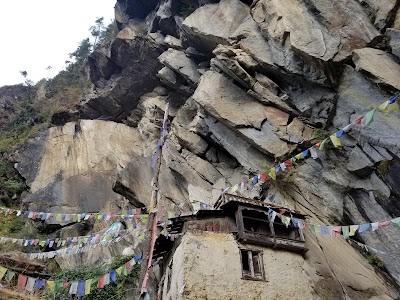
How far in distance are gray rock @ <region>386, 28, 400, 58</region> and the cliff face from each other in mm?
52

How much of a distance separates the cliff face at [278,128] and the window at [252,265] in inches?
103

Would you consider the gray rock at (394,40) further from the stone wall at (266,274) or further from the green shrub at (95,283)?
the green shrub at (95,283)

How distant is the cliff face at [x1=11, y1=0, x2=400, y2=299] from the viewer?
1473cm

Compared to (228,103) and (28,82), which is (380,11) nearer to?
(228,103)

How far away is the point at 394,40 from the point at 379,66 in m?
1.45

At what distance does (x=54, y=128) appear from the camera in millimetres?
30000

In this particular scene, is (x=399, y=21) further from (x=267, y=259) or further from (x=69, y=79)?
(x=69, y=79)

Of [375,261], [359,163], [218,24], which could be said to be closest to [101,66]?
[218,24]

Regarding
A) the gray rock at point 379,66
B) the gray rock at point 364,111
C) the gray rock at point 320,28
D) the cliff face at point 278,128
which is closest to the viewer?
the gray rock at point 364,111

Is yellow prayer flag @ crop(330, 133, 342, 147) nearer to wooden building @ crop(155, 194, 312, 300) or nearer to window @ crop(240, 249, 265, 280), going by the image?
wooden building @ crop(155, 194, 312, 300)

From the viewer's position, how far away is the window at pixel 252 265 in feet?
43.4

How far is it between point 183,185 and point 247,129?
518 cm

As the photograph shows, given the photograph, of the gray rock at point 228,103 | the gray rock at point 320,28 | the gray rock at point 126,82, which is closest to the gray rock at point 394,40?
the gray rock at point 320,28

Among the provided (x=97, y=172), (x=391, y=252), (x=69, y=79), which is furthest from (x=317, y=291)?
(x=69, y=79)
